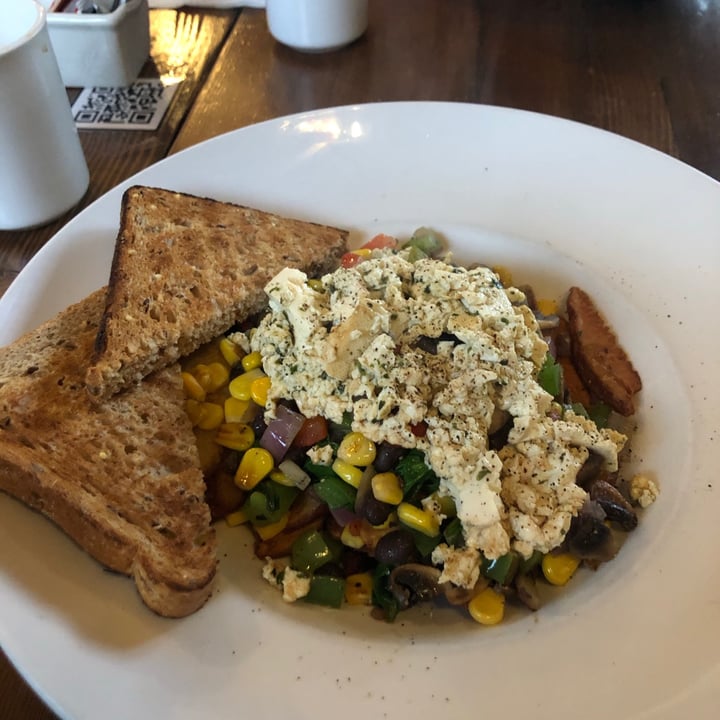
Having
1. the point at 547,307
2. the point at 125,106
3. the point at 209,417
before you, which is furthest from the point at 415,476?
the point at 125,106

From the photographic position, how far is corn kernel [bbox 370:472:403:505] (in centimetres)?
→ 176

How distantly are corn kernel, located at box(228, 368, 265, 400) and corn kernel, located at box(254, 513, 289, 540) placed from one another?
1.23 feet

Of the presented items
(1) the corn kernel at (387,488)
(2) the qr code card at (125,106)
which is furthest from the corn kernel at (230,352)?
(2) the qr code card at (125,106)

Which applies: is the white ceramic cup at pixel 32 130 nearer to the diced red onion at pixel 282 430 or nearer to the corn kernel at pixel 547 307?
the diced red onion at pixel 282 430

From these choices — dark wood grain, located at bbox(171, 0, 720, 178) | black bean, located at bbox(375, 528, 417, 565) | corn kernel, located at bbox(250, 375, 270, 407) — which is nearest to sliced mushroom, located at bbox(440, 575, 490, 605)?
black bean, located at bbox(375, 528, 417, 565)

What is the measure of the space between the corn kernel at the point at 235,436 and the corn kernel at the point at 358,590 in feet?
1.60

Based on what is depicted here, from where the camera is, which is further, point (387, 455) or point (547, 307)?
point (547, 307)

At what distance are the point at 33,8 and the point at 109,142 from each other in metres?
0.75

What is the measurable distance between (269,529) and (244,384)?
0.43m

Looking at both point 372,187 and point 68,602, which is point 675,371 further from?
point 68,602

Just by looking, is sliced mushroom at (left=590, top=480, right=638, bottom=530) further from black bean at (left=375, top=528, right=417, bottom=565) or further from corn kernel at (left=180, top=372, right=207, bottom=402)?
corn kernel at (left=180, top=372, right=207, bottom=402)

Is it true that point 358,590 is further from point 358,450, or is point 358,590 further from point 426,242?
point 426,242

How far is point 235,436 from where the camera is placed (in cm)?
199

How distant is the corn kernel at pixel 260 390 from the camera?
1.95m
